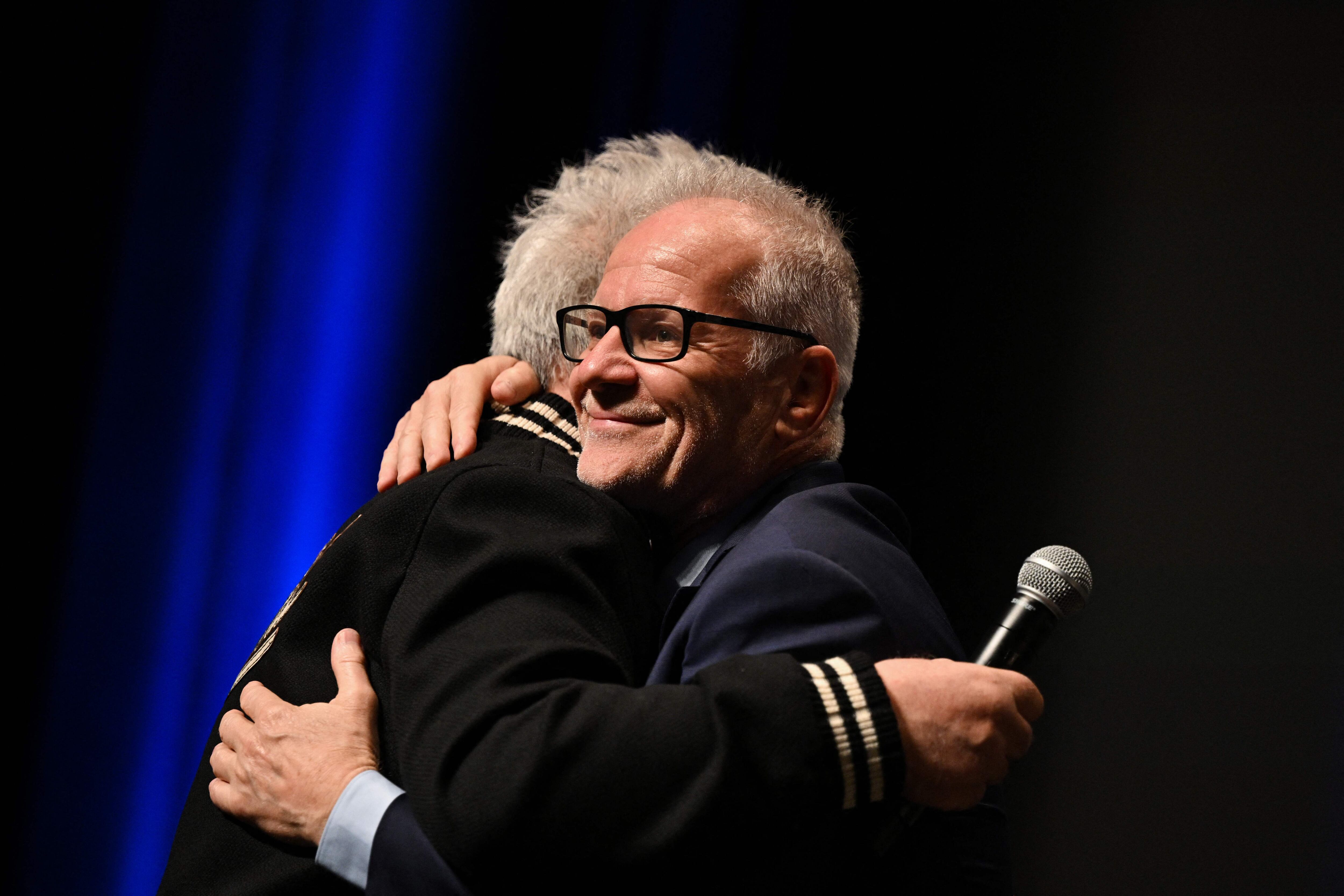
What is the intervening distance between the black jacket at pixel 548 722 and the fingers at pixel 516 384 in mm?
448

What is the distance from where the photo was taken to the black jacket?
3.23 ft

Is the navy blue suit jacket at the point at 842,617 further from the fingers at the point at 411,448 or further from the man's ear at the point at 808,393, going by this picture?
the fingers at the point at 411,448

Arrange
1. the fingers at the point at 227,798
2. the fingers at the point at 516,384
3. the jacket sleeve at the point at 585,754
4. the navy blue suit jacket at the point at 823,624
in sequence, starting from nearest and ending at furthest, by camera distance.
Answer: the jacket sleeve at the point at 585,754
the navy blue suit jacket at the point at 823,624
the fingers at the point at 227,798
the fingers at the point at 516,384

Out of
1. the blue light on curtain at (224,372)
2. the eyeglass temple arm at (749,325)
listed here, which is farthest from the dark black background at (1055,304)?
the eyeglass temple arm at (749,325)

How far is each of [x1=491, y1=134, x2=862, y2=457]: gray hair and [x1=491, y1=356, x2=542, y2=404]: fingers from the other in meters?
0.03

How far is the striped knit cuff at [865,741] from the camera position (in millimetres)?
1002

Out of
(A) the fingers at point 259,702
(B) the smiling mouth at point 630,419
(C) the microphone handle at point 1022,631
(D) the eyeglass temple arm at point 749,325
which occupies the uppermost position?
(D) the eyeglass temple arm at point 749,325

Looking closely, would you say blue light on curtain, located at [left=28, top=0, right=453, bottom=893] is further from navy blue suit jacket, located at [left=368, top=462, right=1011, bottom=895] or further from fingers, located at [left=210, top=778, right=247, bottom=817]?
navy blue suit jacket, located at [left=368, top=462, right=1011, bottom=895]

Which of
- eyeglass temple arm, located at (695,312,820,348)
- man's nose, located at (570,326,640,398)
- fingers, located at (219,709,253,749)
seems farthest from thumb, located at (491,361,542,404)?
fingers, located at (219,709,253,749)

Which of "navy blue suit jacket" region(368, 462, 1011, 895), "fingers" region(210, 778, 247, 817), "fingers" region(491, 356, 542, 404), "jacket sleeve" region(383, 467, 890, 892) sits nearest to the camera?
"jacket sleeve" region(383, 467, 890, 892)

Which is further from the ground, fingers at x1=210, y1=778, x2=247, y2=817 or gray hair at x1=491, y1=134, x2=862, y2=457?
gray hair at x1=491, y1=134, x2=862, y2=457

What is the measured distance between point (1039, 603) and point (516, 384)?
0.93 m

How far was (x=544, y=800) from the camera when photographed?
0.98m

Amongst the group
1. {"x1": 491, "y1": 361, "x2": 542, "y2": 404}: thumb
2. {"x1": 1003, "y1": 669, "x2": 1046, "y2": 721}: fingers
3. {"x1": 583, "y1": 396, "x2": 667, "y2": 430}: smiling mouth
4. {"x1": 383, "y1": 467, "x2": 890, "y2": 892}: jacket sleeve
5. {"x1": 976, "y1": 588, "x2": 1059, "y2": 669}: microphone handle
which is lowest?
{"x1": 383, "y1": 467, "x2": 890, "y2": 892}: jacket sleeve
